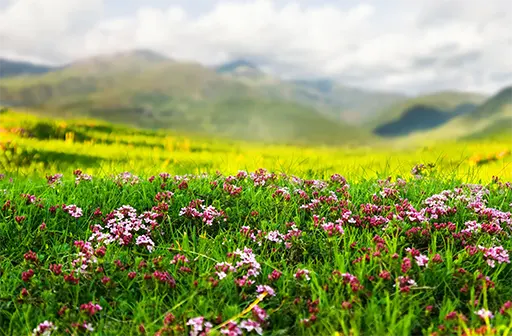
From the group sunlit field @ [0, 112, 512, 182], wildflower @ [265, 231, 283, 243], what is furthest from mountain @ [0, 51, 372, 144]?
wildflower @ [265, 231, 283, 243]

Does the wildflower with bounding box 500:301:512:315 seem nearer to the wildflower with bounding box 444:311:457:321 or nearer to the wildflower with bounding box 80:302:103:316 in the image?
the wildflower with bounding box 444:311:457:321

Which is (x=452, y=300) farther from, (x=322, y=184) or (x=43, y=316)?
(x=43, y=316)

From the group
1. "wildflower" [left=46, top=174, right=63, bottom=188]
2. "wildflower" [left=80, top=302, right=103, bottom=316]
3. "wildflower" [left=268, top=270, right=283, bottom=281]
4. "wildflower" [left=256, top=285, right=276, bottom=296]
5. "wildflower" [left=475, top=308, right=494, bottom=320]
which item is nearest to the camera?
"wildflower" [left=475, top=308, right=494, bottom=320]

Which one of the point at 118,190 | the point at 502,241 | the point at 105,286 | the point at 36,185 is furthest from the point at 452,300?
the point at 36,185

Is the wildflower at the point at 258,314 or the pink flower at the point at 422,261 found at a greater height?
the pink flower at the point at 422,261

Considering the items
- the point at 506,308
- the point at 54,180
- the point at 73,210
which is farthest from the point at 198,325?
the point at 54,180

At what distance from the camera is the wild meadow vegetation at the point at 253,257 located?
353cm

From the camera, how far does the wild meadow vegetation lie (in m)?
3.53

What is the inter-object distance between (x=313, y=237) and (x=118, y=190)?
8.62 ft

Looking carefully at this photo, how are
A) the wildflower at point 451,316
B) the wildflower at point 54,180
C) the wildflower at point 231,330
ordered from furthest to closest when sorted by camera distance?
the wildflower at point 54,180 → the wildflower at point 451,316 → the wildflower at point 231,330

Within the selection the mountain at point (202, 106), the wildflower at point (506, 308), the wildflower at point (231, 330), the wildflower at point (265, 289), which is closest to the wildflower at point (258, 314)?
the wildflower at point (231, 330)

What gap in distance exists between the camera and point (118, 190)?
6000 mm

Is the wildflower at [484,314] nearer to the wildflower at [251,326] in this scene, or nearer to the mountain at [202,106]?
the wildflower at [251,326]

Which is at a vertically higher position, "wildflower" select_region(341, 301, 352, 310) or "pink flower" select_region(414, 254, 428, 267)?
"pink flower" select_region(414, 254, 428, 267)
